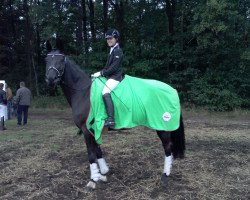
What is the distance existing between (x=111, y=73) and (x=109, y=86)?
9.5 inches

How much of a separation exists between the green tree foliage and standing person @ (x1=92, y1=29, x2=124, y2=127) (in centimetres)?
1161

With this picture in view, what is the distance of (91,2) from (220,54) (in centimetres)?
1196

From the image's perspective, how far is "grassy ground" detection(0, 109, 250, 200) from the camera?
5426 mm

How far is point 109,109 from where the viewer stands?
18.6 ft

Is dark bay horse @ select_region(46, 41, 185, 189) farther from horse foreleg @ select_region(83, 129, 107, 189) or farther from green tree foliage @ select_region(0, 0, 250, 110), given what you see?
green tree foliage @ select_region(0, 0, 250, 110)

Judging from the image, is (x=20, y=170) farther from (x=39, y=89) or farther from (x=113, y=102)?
(x=39, y=89)

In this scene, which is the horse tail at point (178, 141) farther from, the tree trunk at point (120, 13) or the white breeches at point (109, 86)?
the tree trunk at point (120, 13)

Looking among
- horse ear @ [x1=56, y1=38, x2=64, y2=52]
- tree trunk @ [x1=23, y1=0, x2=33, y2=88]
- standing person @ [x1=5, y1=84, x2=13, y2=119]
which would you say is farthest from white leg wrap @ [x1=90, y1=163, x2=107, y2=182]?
tree trunk @ [x1=23, y1=0, x2=33, y2=88]

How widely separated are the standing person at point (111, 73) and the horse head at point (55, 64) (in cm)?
65

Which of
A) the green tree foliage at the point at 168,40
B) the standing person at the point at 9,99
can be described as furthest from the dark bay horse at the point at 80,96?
the green tree foliage at the point at 168,40

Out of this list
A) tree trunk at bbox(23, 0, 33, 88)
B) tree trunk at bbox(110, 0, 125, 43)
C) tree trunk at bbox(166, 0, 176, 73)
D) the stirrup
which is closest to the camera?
the stirrup

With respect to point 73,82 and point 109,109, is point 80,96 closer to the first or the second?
point 73,82

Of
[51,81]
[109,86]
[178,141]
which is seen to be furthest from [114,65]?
[178,141]

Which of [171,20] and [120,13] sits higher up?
[120,13]
